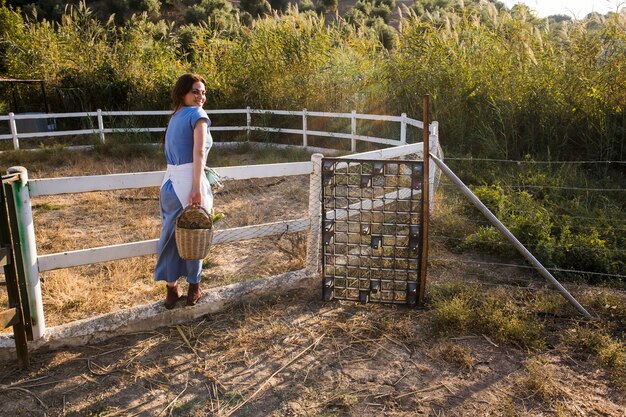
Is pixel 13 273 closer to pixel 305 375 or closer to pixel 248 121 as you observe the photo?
pixel 305 375

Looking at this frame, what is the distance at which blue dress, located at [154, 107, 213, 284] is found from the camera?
3.74 meters

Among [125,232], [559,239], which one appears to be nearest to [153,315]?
[125,232]

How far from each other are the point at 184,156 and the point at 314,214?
1.32 metres

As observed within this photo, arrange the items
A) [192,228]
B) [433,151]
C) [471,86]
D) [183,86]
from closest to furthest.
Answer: [192,228], [183,86], [433,151], [471,86]

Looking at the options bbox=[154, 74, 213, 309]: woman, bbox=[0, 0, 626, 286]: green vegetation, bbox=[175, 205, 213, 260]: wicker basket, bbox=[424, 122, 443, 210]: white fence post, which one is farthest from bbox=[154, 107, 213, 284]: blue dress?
bbox=[0, 0, 626, 286]: green vegetation

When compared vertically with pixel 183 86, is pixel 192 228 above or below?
below

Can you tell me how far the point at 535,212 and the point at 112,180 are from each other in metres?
4.68

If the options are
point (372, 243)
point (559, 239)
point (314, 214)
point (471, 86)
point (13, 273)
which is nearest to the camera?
point (13, 273)

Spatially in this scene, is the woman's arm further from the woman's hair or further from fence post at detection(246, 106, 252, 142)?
fence post at detection(246, 106, 252, 142)

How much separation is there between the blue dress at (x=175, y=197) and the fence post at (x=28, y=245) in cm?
84

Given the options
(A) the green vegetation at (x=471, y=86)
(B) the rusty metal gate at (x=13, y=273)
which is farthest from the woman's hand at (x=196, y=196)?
(A) the green vegetation at (x=471, y=86)

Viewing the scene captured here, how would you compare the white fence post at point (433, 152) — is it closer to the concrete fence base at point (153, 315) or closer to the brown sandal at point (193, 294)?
the concrete fence base at point (153, 315)

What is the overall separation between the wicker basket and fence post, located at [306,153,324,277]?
112 centimetres

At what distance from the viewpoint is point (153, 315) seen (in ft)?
13.2
